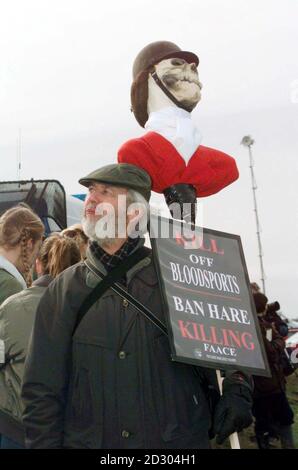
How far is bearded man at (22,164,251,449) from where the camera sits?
184cm

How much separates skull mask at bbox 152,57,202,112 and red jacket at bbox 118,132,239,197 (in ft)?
0.92

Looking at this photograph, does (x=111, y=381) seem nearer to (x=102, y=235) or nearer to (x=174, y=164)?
(x=102, y=235)

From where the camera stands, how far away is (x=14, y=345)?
2.33 m

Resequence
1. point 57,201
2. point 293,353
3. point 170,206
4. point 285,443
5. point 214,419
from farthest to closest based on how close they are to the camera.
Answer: point 293,353
point 57,201
point 285,443
point 170,206
point 214,419

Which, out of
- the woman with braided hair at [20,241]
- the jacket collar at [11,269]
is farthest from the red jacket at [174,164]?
the jacket collar at [11,269]

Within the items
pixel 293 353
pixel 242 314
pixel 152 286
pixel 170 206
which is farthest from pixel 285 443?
pixel 293 353

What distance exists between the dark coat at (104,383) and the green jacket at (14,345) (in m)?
0.40

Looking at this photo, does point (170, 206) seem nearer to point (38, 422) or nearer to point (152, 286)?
point (152, 286)

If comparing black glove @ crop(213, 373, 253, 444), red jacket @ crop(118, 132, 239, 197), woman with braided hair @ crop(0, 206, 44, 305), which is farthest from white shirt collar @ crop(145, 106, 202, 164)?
black glove @ crop(213, 373, 253, 444)

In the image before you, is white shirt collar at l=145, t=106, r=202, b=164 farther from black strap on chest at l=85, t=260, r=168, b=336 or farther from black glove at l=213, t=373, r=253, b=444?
black glove at l=213, t=373, r=253, b=444

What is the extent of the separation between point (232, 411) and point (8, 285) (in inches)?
47.0

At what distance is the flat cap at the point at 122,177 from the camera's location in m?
2.07

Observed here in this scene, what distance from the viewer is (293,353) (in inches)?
326
